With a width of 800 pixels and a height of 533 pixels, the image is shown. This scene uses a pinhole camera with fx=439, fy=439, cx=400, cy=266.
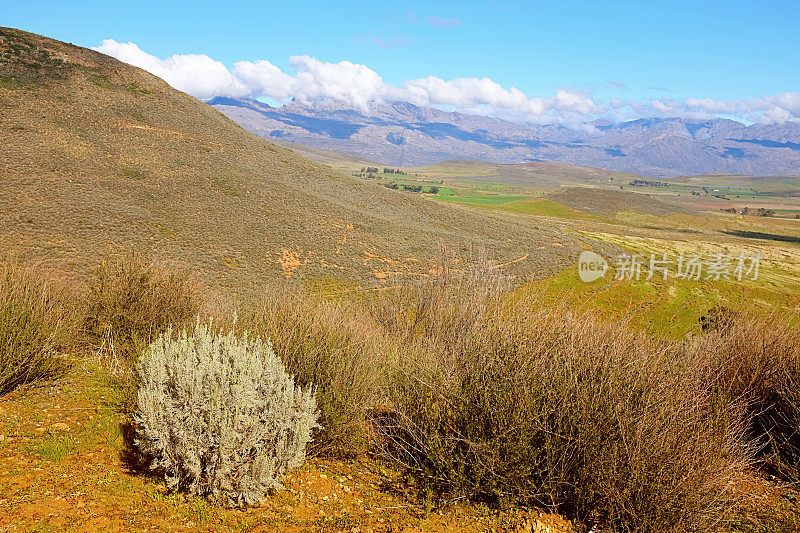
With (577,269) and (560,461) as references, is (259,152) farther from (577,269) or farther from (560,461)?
(560,461)

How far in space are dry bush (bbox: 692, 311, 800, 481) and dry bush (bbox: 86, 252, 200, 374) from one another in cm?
1301

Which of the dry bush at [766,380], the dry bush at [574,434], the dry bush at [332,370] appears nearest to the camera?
the dry bush at [574,434]

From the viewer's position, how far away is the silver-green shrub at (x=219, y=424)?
5625 millimetres

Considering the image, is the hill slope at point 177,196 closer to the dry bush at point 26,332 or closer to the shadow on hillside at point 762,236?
the dry bush at point 26,332

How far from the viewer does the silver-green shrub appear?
5.62 metres

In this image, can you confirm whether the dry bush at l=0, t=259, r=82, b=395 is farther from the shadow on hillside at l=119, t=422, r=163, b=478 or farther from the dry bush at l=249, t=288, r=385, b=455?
the dry bush at l=249, t=288, r=385, b=455

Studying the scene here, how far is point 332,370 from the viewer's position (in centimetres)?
805

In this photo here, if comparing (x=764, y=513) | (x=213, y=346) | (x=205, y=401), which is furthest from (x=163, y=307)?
(x=764, y=513)

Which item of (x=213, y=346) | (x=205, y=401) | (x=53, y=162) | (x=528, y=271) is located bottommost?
(x=528, y=271)

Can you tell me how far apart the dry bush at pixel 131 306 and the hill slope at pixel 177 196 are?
21732mm

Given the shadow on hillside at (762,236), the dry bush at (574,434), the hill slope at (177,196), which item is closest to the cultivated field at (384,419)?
the dry bush at (574,434)

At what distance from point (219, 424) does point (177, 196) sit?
46.0m

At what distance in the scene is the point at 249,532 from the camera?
5281mm

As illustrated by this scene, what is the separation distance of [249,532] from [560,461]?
416 centimetres
